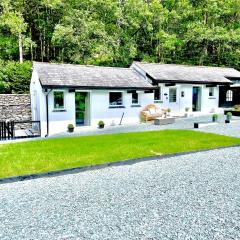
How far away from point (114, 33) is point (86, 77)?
54.5ft

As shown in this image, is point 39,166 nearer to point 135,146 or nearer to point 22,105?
point 135,146

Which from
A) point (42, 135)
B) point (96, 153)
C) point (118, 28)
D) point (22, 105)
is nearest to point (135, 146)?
point (96, 153)

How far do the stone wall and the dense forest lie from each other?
2210 mm

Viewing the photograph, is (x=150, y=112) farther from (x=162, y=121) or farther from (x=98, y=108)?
(x=98, y=108)

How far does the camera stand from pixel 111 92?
65.7 ft

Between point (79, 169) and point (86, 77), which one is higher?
point (86, 77)

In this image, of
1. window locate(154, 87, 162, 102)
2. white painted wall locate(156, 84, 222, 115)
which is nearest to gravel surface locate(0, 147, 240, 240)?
window locate(154, 87, 162, 102)

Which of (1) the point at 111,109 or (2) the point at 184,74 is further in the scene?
(2) the point at 184,74

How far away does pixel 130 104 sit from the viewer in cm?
2053

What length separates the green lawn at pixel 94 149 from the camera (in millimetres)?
9344

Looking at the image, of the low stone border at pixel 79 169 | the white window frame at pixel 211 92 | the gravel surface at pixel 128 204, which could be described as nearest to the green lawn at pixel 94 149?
the low stone border at pixel 79 169

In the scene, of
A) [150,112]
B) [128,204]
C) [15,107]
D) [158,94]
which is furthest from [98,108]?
[128,204]

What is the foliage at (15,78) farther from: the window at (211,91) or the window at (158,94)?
the window at (211,91)

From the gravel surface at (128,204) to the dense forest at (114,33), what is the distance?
18.6 meters
